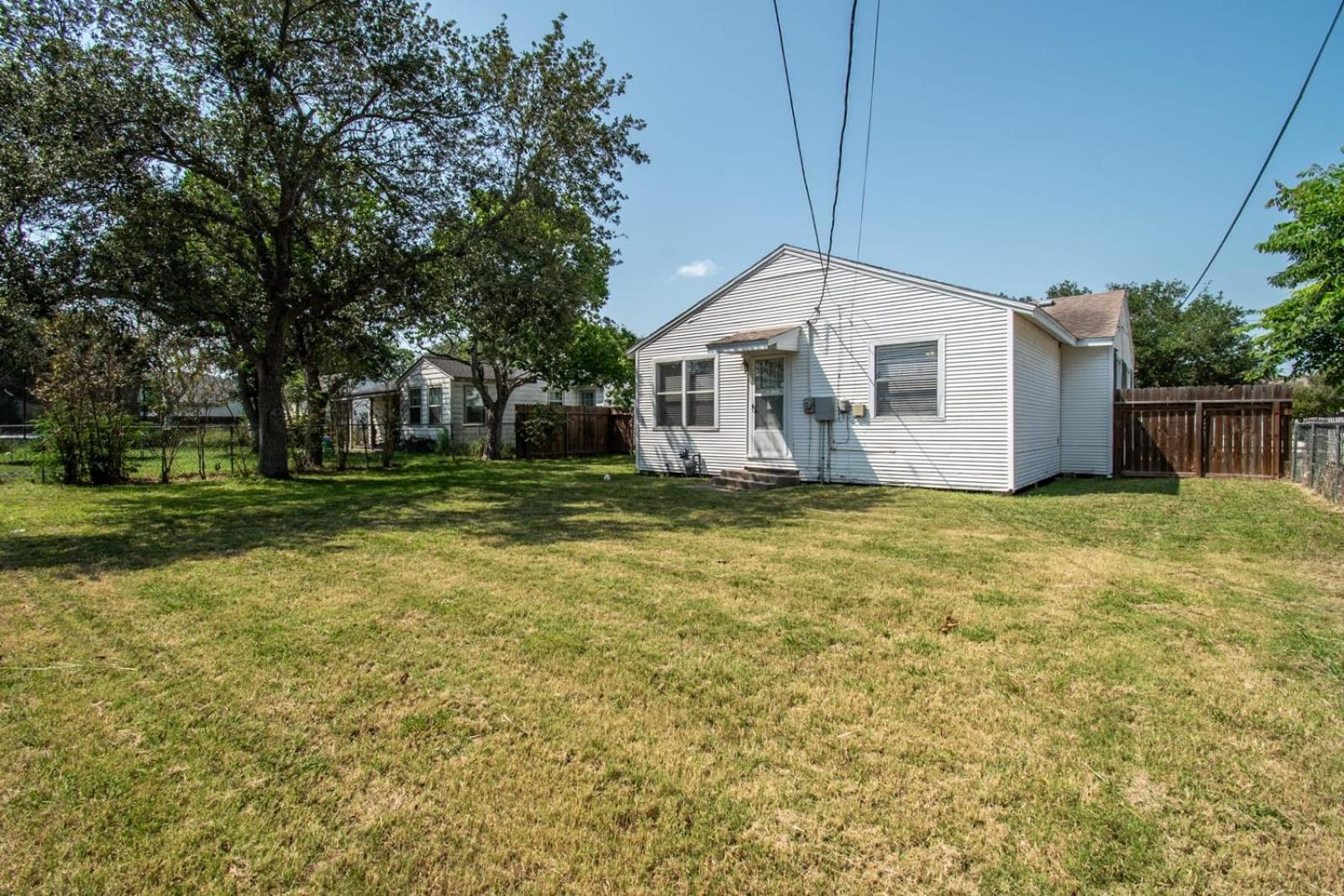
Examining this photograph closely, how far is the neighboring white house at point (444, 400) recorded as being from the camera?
22156 millimetres

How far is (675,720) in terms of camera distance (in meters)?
2.58

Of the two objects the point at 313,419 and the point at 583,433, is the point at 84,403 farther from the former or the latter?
the point at 583,433

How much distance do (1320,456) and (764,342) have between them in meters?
8.19

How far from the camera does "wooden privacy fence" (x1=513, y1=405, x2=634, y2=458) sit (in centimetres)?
1917

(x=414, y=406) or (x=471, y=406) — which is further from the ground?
(x=414, y=406)

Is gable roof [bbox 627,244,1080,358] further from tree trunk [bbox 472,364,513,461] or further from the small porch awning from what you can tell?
tree trunk [bbox 472,364,513,461]

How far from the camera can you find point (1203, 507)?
25.8 ft

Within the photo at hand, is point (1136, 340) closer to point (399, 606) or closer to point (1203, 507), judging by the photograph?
point (1203, 507)

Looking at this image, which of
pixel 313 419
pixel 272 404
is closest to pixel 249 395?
pixel 313 419

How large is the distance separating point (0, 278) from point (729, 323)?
1111 centimetres

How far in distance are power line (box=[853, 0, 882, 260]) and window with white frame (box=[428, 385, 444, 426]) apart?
17.4 meters

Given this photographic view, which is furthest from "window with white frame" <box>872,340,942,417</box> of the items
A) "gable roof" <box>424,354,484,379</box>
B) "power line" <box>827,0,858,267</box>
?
"gable roof" <box>424,354,484,379</box>

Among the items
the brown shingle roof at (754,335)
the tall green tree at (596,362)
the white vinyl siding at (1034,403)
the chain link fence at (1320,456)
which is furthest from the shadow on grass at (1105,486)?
the tall green tree at (596,362)

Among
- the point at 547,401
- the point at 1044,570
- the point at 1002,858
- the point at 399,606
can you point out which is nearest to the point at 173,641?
the point at 399,606
